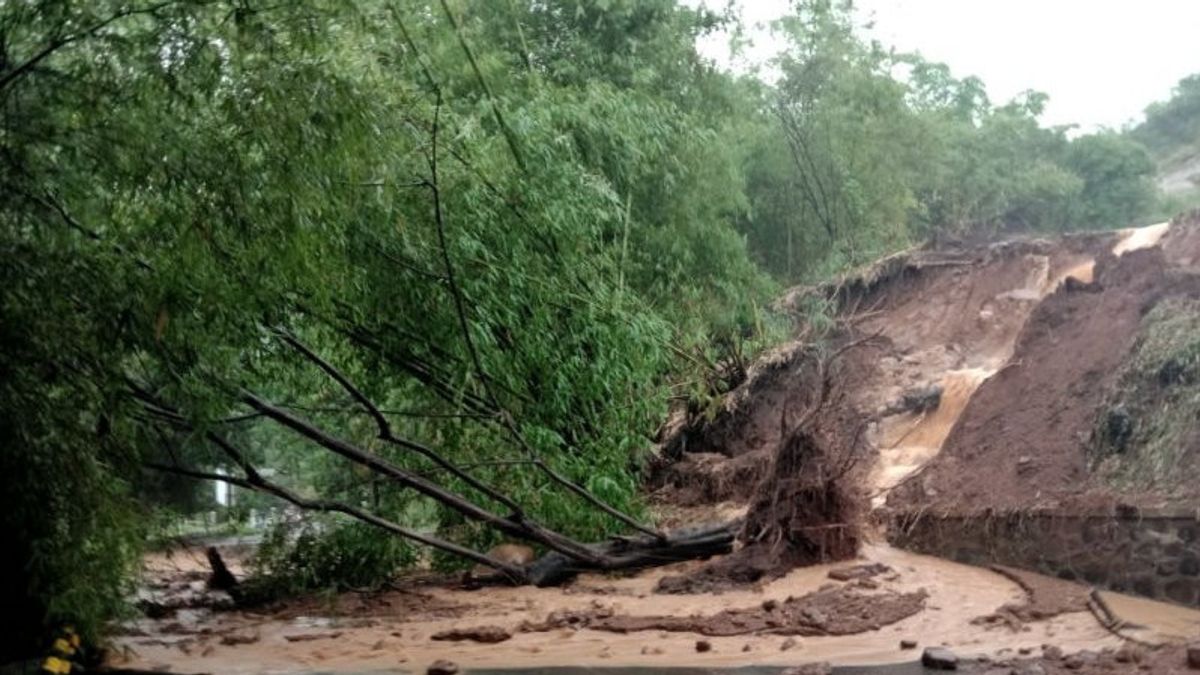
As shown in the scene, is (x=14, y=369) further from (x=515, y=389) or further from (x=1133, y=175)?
(x=1133, y=175)

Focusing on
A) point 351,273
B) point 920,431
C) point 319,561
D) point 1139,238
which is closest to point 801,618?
point 351,273

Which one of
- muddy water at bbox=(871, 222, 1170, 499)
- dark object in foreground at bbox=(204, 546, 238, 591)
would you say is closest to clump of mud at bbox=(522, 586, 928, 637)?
dark object in foreground at bbox=(204, 546, 238, 591)

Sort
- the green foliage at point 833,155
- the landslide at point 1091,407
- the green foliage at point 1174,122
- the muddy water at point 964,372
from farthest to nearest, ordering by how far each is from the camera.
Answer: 1. the green foliage at point 1174,122
2. the green foliage at point 833,155
3. the muddy water at point 964,372
4. the landslide at point 1091,407

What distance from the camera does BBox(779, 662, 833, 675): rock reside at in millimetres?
7516

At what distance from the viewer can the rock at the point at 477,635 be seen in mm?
9758

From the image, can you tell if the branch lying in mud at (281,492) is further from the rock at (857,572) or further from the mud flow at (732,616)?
the rock at (857,572)

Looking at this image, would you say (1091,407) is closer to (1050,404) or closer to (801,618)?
(1050,404)

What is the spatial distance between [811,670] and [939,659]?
813mm

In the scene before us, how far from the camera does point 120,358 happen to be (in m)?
6.74

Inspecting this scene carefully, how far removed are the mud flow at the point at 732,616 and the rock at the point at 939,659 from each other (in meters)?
0.30

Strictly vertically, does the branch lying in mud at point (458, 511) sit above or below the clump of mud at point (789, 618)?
above

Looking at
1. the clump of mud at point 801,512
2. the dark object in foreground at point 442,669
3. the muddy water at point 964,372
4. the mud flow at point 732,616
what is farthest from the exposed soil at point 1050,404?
the dark object in foreground at point 442,669

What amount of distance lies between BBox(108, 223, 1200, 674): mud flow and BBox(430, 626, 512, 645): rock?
16 mm

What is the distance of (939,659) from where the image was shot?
24.8 ft
